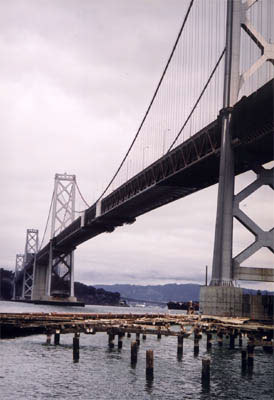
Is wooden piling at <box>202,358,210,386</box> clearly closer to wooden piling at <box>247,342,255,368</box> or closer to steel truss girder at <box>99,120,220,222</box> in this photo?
wooden piling at <box>247,342,255,368</box>

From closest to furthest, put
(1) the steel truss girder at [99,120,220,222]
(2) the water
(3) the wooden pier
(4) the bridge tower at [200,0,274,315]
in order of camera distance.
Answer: (2) the water < (3) the wooden pier < (4) the bridge tower at [200,0,274,315] < (1) the steel truss girder at [99,120,220,222]

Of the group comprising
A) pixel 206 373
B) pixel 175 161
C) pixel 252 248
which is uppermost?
pixel 175 161

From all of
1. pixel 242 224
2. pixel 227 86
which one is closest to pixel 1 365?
pixel 242 224

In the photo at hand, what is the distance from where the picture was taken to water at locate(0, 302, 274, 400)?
73.9 ft

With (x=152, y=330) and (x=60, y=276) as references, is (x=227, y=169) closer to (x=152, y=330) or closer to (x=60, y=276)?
(x=152, y=330)

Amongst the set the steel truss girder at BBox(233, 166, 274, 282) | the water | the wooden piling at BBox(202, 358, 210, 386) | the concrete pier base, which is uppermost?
the steel truss girder at BBox(233, 166, 274, 282)

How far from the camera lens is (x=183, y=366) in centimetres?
3014

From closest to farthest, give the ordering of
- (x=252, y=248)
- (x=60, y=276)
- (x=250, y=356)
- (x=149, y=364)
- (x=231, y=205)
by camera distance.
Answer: (x=149, y=364) < (x=250, y=356) < (x=252, y=248) < (x=231, y=205) < (x=60, y=276)

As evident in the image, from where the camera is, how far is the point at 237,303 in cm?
3738

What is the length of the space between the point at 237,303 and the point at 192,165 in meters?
13.7

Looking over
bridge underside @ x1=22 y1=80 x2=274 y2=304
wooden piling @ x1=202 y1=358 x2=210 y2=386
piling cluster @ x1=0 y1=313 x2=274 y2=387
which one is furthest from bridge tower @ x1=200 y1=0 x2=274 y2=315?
wooden piling @ x1=202 y1=358 x2=210 y2=386

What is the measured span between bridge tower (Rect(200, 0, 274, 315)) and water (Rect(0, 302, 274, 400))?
10.6 ft

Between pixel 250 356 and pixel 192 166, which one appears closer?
pixel 250 356

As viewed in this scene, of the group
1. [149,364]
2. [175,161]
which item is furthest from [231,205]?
[175,161]
